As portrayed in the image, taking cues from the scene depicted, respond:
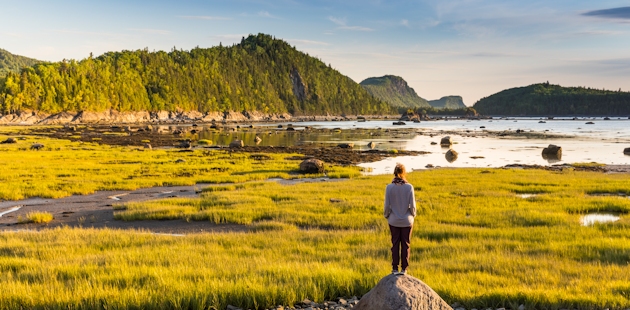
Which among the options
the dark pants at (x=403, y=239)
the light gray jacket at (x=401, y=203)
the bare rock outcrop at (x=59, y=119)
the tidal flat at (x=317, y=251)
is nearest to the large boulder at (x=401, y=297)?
the light gray jacket at (x=401, y=203)

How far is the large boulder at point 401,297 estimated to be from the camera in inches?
252

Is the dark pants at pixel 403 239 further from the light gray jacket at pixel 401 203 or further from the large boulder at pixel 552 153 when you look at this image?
the large boulder at pixel 552 153

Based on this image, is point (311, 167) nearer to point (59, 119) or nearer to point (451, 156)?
point (451, 156)

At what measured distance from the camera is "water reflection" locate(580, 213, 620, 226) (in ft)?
59.7

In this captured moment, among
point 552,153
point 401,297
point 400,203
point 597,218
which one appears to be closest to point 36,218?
point 400,203

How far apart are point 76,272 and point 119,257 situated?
1648mm

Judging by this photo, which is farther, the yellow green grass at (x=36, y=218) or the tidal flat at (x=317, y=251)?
the yellow green grass at (x=36, y=218)

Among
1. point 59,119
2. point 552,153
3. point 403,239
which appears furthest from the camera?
point 59,119

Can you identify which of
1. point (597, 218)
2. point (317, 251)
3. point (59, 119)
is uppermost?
point (59, 119)

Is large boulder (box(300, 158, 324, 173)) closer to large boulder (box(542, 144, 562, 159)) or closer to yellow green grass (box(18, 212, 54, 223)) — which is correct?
yellow green grass (box(18, 212, 54, 223))

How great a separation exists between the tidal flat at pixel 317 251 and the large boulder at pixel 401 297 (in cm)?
232

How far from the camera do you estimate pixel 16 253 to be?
12875mm

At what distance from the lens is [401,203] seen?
28.2 feet

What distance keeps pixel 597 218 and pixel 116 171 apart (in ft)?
113
